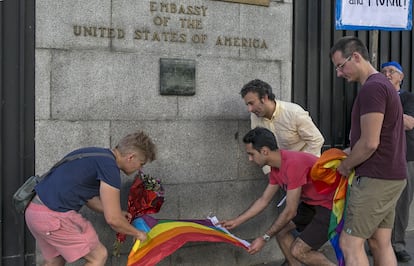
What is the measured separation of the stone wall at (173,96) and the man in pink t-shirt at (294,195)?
827mm

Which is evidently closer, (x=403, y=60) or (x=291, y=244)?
(x=291, y=244)

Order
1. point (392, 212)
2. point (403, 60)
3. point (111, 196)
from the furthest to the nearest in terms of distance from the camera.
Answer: point (403, 60)
point (392, 212)
point (111, 196)

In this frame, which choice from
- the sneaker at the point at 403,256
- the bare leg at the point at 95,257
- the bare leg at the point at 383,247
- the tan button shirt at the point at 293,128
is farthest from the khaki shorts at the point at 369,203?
the sneaker at the point at 403,256

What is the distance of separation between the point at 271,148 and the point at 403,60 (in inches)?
142

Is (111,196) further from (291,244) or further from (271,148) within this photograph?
(291,244)

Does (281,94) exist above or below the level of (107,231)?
above

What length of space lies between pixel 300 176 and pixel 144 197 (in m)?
1.32

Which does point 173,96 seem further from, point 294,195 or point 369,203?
point 369,203

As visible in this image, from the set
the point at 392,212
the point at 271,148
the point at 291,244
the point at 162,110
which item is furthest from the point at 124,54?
the point at 392,212

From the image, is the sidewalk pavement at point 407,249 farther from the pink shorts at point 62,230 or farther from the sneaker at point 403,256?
the pink shorts at point 62,230

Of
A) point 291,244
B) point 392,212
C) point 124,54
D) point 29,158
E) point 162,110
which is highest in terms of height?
point 124,54

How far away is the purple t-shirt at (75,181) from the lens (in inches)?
151

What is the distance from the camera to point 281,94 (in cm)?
610

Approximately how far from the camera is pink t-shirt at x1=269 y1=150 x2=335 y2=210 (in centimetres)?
457
